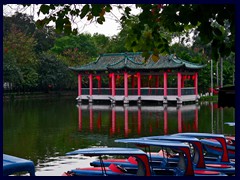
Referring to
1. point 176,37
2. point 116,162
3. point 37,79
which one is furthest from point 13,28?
point 116,162

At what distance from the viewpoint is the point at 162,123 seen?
18.3 meters

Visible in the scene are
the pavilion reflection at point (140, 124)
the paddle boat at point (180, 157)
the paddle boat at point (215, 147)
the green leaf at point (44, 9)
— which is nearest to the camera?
the green leaf at point (44, 9)

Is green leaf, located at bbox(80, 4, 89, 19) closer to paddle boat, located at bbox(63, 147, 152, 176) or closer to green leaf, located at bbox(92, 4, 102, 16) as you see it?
green leaf, located at bbox(92, 4, 102, 16)

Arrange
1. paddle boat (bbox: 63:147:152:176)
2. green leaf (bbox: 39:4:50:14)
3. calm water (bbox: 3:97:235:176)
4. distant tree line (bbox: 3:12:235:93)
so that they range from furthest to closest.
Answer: distant tree line (bbox: 3:12:235:93)
calm water (bbox: 3:97:235:176)
paddle boat (bbox: 63:147:152:176)
green leaf (bbox: 39:4:50:14)

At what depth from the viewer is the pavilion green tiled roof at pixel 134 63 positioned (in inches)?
1191

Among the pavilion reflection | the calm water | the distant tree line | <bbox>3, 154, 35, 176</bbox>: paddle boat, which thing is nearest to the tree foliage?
<bbox>3, 154, 35, 176</bbox>: paddle boat

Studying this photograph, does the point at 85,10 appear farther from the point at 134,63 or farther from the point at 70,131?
the point at 134,63

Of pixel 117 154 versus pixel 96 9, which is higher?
pixel 96 9

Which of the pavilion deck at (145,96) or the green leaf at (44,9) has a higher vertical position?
the green leaf at (44,9)

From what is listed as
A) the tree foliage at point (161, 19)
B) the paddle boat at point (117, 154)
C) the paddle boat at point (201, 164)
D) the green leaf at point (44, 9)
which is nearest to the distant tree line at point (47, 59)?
the paddle boat at point (201, 164)

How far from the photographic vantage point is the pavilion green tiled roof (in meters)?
30.2

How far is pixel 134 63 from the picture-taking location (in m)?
31.7

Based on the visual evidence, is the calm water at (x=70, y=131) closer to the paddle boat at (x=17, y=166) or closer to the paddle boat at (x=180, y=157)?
the paddle boat at (x=180, y=157)

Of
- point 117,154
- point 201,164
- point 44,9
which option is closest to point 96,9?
point 44,9
